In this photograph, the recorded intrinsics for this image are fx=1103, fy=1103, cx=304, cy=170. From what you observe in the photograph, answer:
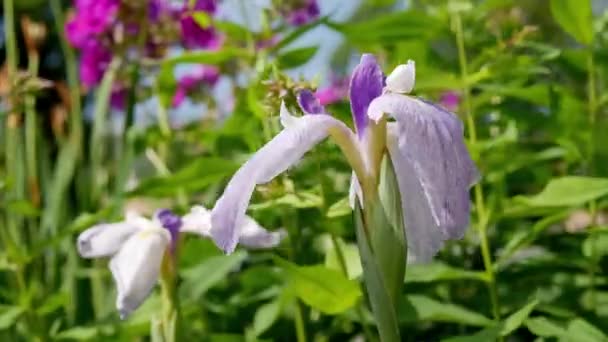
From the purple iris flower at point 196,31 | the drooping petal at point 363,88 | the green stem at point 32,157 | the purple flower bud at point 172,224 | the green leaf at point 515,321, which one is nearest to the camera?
the drooping petal at point 363,88

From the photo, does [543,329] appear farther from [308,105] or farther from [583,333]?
[308,105]

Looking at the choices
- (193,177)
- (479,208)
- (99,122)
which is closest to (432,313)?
(479,208)

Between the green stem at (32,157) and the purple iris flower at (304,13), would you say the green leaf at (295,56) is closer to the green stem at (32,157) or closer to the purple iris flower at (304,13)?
the purple iris flower at (304,13)

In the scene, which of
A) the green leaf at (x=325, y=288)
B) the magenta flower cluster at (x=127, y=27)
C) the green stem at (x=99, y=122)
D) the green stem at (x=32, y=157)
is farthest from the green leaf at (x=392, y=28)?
the green stem at (x=32, y=157)

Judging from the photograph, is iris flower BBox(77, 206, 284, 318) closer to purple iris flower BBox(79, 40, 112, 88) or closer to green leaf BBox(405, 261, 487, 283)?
green leaf BBox(405, 261, 487, 283)

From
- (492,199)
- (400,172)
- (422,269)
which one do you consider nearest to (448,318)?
(422,269)

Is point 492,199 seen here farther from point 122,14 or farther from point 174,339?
point 122,14

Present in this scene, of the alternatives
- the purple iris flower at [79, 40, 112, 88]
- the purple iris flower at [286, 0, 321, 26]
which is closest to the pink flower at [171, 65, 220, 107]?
the purple iris flower at [79, 40, 112, 88]
